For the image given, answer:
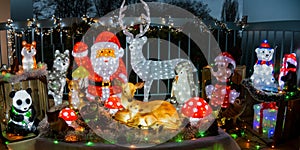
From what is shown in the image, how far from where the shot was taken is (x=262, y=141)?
4.18 meters

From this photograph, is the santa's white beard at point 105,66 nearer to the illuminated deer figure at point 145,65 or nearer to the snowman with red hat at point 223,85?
the illuminated deer figure at point 145,65

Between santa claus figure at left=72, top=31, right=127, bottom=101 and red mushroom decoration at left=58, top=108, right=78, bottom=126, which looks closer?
red mushroom decoration at left=58, top=108, right=78, bottom=126

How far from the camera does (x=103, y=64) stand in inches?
171

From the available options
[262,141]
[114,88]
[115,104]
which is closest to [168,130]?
[115,104]

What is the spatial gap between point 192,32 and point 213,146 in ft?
8.74

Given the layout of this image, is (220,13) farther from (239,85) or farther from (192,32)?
(239,85)

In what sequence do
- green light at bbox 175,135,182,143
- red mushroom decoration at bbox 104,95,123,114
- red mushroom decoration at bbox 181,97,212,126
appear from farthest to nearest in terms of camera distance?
red mushroom decoration at bbox 104,95,123,114
red mushroom decoration at bbox 181,97,212,126
green light at bbox 175,135,182,143

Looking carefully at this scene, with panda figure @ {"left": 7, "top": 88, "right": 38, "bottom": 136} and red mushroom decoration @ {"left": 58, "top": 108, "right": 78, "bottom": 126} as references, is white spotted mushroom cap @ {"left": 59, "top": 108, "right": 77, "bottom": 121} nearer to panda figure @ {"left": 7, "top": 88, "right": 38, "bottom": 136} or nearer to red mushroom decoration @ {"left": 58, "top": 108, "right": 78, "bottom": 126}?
red mushroom decoration @ {"left": 58, "top": 108, "right": 78, "bottom": 126}

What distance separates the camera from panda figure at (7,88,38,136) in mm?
3541

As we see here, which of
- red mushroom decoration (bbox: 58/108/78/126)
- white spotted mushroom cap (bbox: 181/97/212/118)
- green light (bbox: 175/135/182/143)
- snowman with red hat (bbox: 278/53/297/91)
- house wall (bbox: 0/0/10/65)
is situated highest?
house wall (bbox: 0/0/10/65)

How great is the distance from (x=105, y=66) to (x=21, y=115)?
1.23 m

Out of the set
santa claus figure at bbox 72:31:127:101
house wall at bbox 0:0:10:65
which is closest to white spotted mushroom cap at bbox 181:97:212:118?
santa claus figure at bbox 72:31:127:101

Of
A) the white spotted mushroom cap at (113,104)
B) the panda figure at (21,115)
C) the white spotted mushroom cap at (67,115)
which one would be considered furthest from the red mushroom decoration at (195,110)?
the panda figure at (21,115)

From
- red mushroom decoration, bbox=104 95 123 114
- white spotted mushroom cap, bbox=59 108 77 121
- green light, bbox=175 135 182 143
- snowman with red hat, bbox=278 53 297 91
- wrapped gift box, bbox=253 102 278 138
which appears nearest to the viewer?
green light, bbox=175 135 182 143
